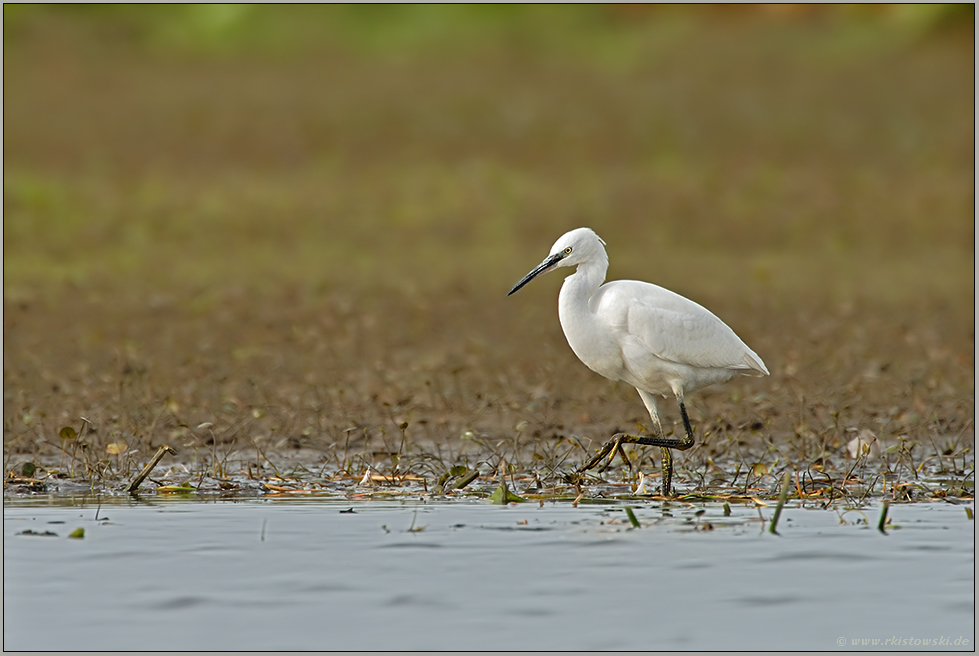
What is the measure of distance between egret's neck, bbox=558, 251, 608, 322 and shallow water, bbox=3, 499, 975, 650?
44.7 inches

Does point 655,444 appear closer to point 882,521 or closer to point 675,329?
point 675,329

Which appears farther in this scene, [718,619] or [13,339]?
[13,339]

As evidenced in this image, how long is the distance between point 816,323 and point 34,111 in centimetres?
1490

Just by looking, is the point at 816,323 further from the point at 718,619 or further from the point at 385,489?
the point at 718,619

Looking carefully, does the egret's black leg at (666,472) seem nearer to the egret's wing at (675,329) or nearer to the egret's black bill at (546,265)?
the egret's wing at (675,329)

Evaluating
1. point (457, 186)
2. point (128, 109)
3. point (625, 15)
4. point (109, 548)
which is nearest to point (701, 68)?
point (625, 15)

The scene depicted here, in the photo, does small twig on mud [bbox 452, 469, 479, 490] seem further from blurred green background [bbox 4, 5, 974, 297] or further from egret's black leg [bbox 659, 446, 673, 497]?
blurred green background [bbox 4, 5, 974, 297]

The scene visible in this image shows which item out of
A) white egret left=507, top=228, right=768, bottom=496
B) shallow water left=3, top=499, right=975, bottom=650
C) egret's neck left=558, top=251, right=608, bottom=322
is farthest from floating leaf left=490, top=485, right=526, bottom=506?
egret's neck left=558, top=251, right=608, bottom=322

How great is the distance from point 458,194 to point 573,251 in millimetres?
12434

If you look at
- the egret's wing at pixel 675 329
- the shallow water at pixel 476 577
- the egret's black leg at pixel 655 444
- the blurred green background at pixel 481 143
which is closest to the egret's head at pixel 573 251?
the egret's wing at pixel 675 329

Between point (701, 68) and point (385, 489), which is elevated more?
point (701, 68)

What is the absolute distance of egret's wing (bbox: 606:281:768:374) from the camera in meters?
7.28

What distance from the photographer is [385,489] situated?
7.11m

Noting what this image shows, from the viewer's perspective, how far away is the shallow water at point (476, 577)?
4.58 metres
